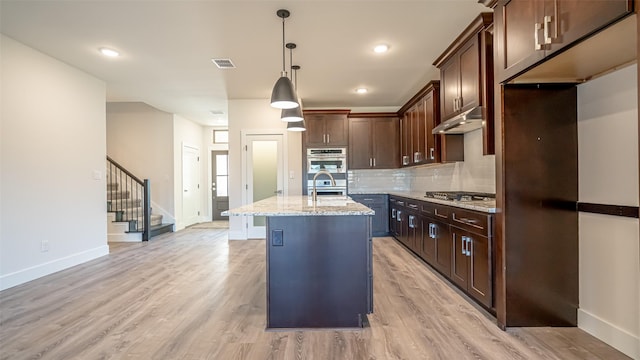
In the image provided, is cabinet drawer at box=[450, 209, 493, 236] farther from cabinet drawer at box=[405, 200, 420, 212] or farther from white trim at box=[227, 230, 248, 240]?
white trim at box=[227, 230, 248, 240]

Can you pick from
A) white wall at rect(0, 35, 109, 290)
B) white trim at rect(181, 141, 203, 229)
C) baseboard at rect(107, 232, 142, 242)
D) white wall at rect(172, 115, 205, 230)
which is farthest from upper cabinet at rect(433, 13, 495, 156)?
white trim at rect(181, 141, 203, 229)

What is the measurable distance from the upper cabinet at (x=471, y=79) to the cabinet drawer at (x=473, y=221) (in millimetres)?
600

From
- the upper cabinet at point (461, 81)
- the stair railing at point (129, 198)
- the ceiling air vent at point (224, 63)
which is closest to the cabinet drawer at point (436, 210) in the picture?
the upper cabinet at point (461, 81)

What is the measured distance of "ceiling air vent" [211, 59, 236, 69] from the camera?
4.17 metres

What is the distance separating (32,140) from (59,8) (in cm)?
173

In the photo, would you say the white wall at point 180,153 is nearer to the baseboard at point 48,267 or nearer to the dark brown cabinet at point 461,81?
the baseboard at point 48,267

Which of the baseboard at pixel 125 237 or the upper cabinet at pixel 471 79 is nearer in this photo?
the upper cabinet at pixel 471 79

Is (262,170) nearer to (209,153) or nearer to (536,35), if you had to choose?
(209,153)

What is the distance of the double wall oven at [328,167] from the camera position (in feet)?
20.2

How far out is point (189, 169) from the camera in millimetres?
8016

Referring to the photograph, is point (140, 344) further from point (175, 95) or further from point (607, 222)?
point (175, 95)

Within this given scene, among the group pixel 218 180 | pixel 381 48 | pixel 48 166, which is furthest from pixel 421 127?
pixel 218 180

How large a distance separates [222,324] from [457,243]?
2.26 meters

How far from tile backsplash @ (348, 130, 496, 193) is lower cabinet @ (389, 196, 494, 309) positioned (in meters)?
0.74
